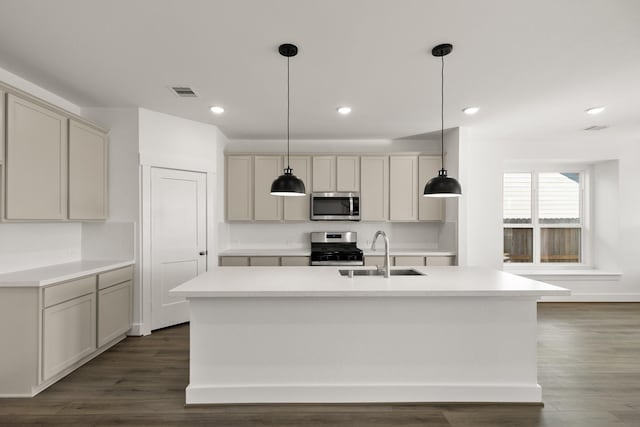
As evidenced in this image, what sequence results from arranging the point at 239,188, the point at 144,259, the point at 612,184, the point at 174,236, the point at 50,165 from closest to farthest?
the point at 50,165 < the point at 144,259 < the point at 174,236 < the point at 239,188 < the point at 612,184

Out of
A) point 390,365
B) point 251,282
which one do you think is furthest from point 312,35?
point 390,365

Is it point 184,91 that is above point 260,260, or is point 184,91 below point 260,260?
above

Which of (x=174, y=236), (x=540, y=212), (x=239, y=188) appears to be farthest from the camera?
(x=540, y=212)

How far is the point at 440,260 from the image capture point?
15.1ft

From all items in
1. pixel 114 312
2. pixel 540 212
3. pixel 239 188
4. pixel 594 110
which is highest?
pixel 594 110

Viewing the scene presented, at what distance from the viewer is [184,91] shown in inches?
131

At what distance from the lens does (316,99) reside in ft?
11.5

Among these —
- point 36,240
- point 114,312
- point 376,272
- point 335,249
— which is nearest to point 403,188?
point 335,249

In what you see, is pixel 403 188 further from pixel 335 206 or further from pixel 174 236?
pixel 174 236

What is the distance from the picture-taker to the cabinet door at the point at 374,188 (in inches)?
194

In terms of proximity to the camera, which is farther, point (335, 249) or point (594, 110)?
point (335, 249)

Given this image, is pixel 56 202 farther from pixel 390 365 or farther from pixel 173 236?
pixel 390 365

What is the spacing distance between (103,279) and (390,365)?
108 inches

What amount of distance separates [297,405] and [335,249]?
2.73m
